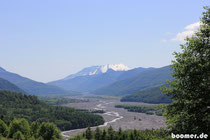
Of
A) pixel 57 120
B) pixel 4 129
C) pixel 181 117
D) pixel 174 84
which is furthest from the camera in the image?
pixel 57 120

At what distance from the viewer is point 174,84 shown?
28.6 metres

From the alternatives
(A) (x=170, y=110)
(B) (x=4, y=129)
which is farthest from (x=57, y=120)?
(A) (x=170, y=110)

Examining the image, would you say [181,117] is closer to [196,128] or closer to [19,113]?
[196,128]

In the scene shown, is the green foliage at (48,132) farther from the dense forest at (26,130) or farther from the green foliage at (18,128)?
the green foliage at (18,128)

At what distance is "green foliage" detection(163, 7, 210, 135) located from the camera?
25.0 m

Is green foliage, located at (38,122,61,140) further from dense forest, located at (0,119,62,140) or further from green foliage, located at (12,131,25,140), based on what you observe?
green foliage, located at (12,131,25,140)

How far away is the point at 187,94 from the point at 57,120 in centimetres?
15973

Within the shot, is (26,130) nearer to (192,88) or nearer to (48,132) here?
(48,132)

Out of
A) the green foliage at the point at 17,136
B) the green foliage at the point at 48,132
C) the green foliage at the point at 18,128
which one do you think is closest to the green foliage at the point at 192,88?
the green foliage at the point at 17,136

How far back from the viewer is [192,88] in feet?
86.8

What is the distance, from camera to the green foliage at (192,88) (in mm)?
25047

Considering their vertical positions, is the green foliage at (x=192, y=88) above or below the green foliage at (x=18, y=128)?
above

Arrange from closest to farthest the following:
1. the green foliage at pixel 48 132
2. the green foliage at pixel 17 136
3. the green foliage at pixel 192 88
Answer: the green foliage at pixel 192 88, the green foliage at pixel 17 136, the green foliage at pixel 48 132

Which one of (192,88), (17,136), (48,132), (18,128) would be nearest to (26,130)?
(18,128)
